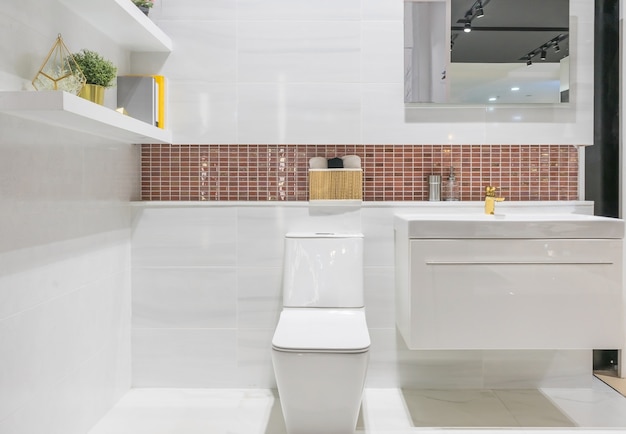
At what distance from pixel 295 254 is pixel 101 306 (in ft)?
2.75

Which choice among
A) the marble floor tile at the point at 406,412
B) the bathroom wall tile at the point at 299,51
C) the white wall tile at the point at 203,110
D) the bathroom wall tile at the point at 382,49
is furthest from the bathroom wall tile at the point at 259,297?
the bathroom wall tile at the point at 382,49

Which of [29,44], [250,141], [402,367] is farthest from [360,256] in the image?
[29,44]

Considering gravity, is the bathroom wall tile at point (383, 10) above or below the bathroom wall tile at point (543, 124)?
above

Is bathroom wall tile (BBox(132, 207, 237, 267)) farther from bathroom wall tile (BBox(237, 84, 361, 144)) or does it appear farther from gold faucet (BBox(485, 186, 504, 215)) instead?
gold faucet (BBox(485, 186, 504, 215))

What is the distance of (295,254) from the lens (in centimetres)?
233

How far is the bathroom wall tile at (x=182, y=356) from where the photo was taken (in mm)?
2500

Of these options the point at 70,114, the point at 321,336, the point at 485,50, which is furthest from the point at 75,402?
the point at 485,50

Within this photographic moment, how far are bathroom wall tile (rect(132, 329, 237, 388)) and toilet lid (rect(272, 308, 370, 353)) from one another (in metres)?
0.46

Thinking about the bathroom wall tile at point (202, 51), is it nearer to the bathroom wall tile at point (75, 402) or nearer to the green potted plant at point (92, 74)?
the green potted plant at point (92, 74)

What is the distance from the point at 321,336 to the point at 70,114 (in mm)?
1091

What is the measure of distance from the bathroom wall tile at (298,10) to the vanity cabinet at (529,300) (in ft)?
3.82

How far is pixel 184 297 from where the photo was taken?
8.21 ft

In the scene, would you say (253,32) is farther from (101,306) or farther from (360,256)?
(101,306)

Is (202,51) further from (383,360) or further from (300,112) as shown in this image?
(383,360)
